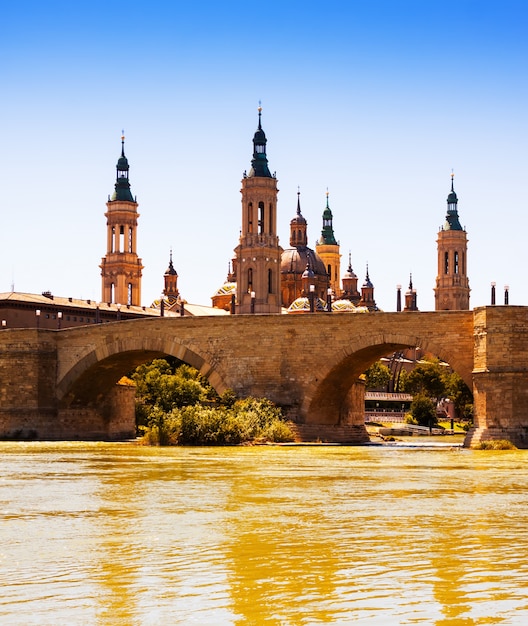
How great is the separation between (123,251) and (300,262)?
2402 centimetres

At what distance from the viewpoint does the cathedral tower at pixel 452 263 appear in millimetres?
176750

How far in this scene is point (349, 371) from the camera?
2064 inches

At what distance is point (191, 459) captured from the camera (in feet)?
119

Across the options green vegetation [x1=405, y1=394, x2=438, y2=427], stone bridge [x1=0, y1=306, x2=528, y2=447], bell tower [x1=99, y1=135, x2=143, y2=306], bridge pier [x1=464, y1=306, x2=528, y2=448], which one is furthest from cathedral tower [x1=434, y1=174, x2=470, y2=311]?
bridge pier [x1=464, y1=306, x2=528, y2=448]

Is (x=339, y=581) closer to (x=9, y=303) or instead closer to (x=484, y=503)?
(x=484, y=503)

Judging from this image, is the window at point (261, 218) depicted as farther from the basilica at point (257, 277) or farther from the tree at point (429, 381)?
the tree at point (429, 381)

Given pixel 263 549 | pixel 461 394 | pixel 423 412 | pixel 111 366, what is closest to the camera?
pixel 263 549

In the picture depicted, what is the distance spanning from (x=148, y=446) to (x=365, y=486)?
2358 centimetres

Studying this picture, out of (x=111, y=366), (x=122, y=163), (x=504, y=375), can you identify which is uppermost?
(x=122, y=163)

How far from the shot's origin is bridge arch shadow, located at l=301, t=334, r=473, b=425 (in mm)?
47531

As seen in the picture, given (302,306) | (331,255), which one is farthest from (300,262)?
(331,255)

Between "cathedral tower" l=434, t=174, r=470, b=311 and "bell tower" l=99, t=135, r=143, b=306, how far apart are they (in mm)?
50925

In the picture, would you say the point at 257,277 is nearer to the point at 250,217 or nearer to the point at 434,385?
the point at 250,217

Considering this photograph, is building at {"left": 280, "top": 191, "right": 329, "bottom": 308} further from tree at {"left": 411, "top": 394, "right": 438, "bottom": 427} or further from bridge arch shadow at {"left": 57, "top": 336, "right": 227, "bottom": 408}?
bridge arch shadow at {"left": 57, "top": 336, "right": 227, "bottom": 408}
